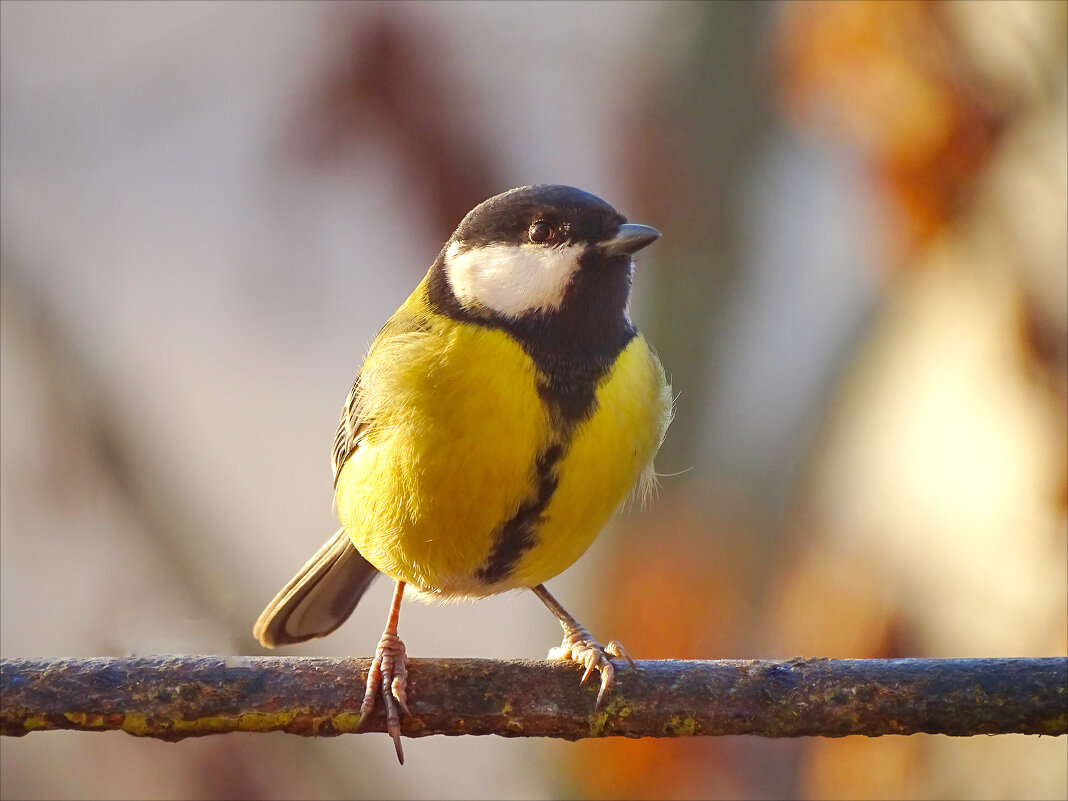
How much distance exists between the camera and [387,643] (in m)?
2.53

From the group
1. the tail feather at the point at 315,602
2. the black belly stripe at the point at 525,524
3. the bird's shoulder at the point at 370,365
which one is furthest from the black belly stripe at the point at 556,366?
the tail feather at the point at 315,602

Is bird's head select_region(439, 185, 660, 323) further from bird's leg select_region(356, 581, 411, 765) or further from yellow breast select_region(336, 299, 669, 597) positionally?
bird's leg select_region(356, 581, 411, 765)

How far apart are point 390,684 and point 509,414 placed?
2.22 ft

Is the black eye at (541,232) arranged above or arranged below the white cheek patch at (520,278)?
above

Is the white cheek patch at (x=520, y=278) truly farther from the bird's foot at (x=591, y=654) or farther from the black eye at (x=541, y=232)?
the bird's foot at (x=591, y=654)

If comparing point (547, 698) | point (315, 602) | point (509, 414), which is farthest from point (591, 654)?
point (315, 602)

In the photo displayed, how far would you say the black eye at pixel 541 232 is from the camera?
8.38 feet

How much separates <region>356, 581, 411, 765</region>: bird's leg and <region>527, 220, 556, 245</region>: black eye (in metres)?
1.07

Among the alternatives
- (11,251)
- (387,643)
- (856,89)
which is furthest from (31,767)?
(856,89)

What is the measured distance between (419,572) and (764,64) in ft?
10.2

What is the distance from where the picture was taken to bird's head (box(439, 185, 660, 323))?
8.21ft

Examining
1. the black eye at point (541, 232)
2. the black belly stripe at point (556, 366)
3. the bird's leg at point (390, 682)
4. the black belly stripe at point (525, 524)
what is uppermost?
the black eye at point (541, 232)

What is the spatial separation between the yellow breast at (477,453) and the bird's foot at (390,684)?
0.83 ft

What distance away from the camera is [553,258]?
2.52 metres
